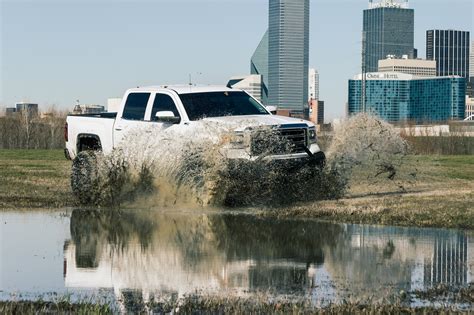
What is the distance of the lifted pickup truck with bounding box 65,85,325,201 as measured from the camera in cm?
1689

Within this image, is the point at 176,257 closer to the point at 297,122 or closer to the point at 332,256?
the point at 332,256

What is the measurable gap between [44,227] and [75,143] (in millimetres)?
5949

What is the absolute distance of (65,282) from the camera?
9633 mm

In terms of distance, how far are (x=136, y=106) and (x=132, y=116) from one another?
9.2 inches

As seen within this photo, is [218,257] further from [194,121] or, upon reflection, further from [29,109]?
[29,109]

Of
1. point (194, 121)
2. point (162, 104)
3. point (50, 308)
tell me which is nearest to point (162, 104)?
point (162, 104)

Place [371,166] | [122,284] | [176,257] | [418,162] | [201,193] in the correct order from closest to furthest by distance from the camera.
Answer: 1. [122,284]
2. [176,257]
3. [201,193]
4. [371,166]
5. [418,162]

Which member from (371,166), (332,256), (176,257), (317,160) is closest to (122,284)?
(176,257)

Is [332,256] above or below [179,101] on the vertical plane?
below

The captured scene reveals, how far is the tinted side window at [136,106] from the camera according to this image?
19.4 metres

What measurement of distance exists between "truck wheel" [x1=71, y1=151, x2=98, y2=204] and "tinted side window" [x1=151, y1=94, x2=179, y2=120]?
146 centimetres

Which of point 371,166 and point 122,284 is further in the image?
point 371,166

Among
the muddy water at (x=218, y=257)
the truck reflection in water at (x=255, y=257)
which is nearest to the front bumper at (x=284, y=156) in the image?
the muddy water at (x=218, y=257)

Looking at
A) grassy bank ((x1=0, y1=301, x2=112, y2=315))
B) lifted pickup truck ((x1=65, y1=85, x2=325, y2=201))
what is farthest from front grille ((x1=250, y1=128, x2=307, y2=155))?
A: grassy bank ((x1=0, y1=301, x2=112, y2=315))
